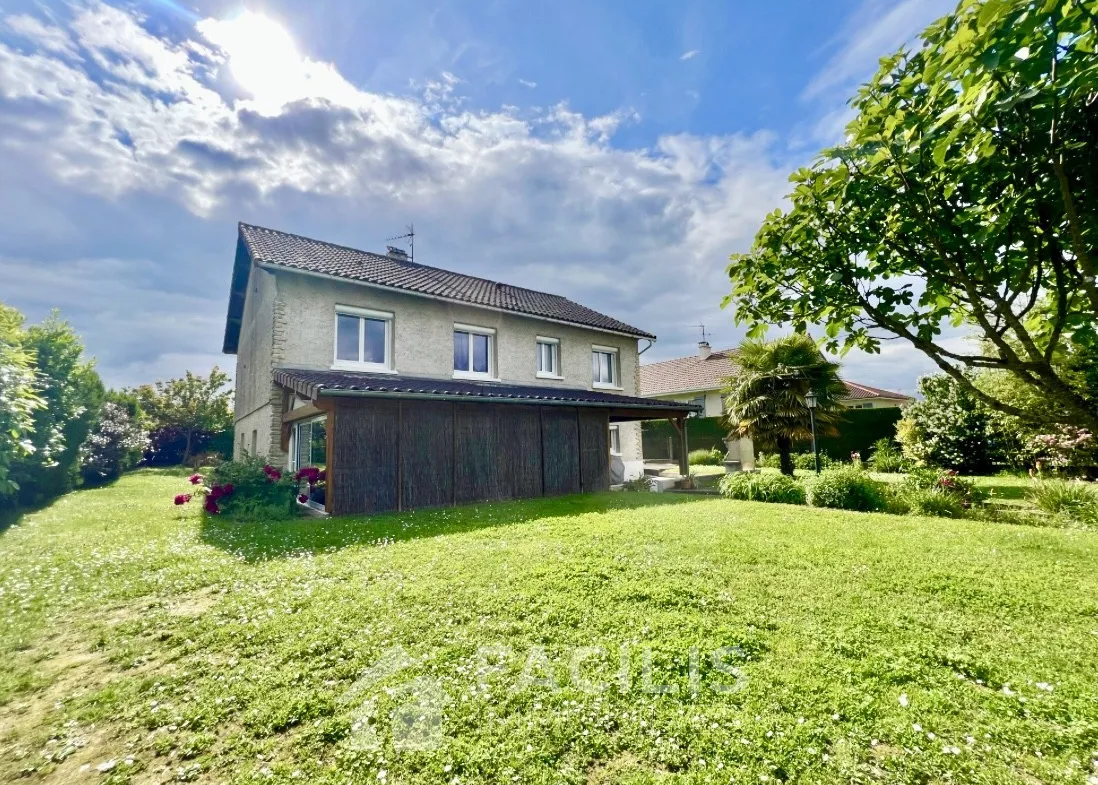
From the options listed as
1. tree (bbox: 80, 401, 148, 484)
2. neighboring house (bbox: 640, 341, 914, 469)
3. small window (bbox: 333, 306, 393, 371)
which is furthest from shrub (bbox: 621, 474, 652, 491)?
tree (bbox: 80, 401, 148, 484)

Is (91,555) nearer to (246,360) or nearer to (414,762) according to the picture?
(414,762)

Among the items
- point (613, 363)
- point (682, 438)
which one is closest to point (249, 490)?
point (682, 438)

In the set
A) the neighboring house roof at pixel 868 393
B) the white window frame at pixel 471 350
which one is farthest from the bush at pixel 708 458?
the white window frame at pixel 471 350

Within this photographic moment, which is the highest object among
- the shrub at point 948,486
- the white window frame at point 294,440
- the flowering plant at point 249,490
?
the white window frame at point 294,440

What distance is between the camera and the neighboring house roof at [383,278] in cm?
1230

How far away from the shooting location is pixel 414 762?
7.72 feet

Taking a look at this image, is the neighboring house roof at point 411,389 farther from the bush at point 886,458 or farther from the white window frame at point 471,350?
the bush at point 886,458

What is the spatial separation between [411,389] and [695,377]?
24.2 m

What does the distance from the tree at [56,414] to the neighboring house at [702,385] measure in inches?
947

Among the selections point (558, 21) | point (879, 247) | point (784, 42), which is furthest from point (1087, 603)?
point (558, 21)

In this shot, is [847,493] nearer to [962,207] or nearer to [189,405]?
[962,207]

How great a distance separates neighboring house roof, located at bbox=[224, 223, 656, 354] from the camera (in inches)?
484

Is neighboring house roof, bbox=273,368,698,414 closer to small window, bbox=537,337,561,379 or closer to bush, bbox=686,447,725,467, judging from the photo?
small window, bbox=537,337,561,379

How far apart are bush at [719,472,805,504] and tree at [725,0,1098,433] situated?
874cm
